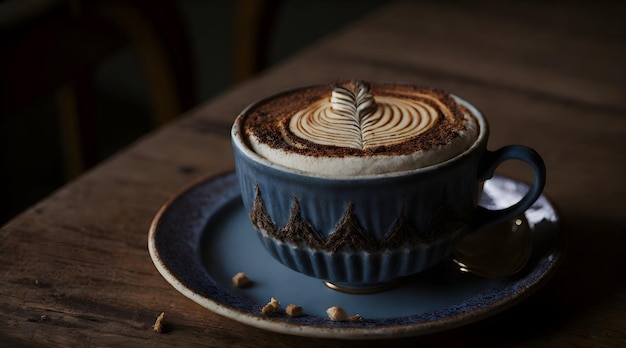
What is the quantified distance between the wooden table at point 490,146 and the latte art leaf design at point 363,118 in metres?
0.15

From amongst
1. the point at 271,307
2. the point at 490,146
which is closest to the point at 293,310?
the point at 271,307

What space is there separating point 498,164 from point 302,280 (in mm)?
180

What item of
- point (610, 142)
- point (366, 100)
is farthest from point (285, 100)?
point (610, 142)

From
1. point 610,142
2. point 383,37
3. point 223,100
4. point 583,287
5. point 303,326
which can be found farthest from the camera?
point 383,37

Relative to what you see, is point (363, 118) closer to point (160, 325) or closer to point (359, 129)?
point (359, 129)

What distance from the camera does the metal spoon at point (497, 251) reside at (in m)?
0.59

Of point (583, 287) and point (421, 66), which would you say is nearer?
point (583, 287)

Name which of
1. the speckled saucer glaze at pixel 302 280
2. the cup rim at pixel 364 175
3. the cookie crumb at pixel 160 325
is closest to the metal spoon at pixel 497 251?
the speckled saucer glaze at pixel 302 280

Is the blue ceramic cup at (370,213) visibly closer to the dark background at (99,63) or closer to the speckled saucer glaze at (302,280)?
the speckled saucer glaze at (302,280)

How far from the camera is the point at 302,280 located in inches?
23.8

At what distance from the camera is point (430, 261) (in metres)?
0.56

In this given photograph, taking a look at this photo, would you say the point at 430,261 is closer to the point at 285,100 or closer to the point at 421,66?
the point at 285,100

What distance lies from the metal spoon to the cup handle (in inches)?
1.5

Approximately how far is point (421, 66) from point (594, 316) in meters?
0.57
